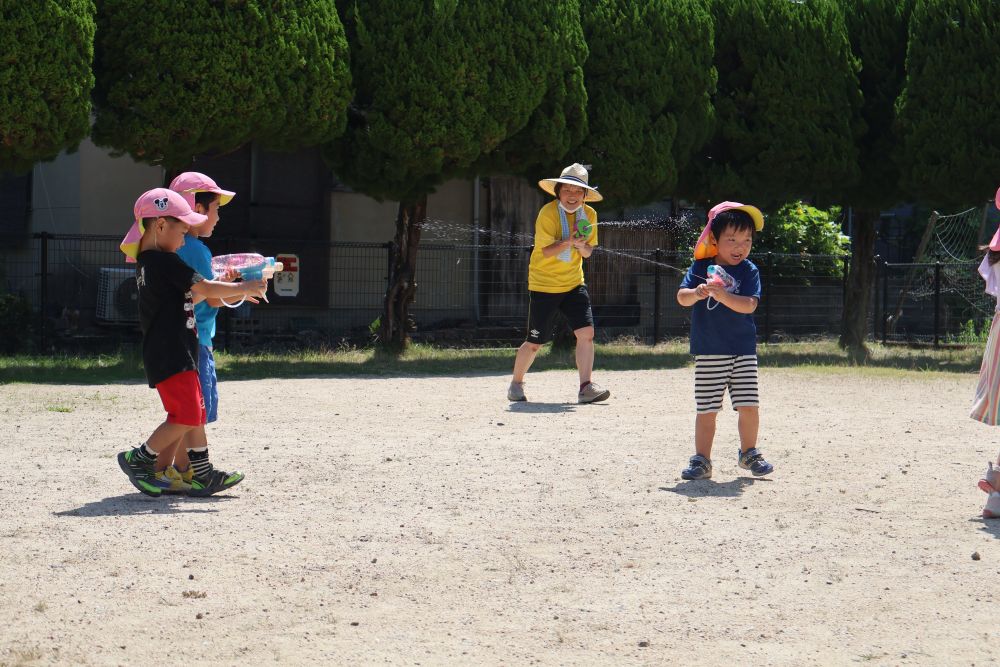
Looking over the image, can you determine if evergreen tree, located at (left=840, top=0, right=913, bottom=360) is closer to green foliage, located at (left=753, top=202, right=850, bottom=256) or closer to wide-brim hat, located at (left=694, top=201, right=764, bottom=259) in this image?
green foliage, located at (left=753, top=202, right=850, bottom=256)

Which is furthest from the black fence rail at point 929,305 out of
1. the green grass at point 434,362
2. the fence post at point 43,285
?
the fence post at point 43,285

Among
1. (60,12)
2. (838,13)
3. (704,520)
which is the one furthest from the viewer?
(838,13)

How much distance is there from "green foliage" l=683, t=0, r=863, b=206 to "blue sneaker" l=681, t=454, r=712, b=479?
948 cm

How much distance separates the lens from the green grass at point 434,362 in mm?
12445

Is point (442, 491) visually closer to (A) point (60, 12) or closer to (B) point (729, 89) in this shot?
(A) point (60, 12)

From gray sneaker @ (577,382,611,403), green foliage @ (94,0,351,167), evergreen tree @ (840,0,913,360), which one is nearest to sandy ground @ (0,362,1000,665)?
gray sneaker @ (577,382,611,403)

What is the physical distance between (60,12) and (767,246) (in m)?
Answer: 12.2

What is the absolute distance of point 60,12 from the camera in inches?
460

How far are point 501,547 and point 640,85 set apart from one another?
10.9m

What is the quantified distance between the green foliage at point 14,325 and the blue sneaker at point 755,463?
1044 centimetres

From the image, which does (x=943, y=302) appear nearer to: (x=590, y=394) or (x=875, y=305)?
(x=875, y=305)

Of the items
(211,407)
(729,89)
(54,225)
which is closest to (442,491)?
(211,407)

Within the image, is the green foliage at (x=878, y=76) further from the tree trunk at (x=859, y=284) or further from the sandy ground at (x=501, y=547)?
Answer: the sandy ground at (x=501, y=547)

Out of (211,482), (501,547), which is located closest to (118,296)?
(211,482)
